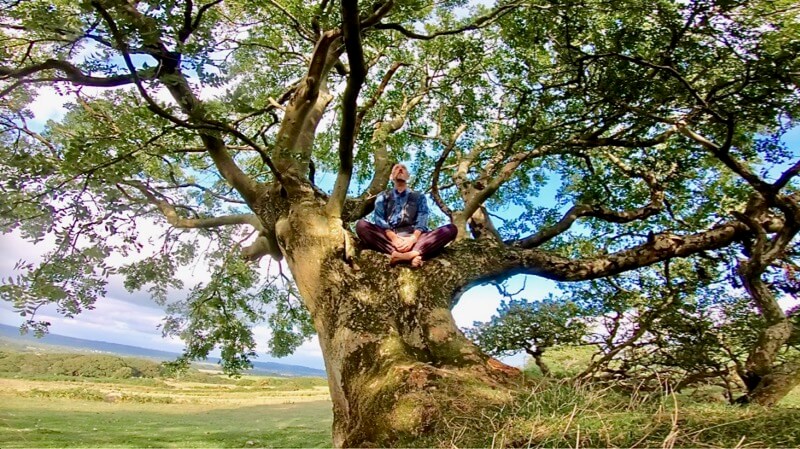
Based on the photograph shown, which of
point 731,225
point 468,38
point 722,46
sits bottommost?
point 731,225

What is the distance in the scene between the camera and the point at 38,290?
484 cm

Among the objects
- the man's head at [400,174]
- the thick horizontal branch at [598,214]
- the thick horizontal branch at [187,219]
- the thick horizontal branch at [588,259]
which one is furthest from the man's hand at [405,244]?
the thick horizontal branch at [187,219]

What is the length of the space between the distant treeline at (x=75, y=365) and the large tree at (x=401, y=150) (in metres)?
15.3

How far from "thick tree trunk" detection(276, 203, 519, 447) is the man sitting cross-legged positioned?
12 centimetres

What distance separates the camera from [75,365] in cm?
1984

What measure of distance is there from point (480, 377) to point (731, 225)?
12.6 feet

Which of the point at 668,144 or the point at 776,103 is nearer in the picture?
the point at 776,103

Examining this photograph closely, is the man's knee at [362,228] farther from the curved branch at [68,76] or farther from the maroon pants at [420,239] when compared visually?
the curved branch at [68,76]

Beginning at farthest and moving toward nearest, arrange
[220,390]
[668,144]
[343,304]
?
[220,390] < [668,144] < [343,304]

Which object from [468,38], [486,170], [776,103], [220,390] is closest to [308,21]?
[468,38]

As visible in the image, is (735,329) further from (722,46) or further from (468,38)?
(468,38)

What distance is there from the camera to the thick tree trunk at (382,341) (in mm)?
2768

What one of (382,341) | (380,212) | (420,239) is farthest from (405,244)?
→ (382,341)

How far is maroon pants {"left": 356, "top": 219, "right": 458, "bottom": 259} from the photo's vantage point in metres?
4.54
